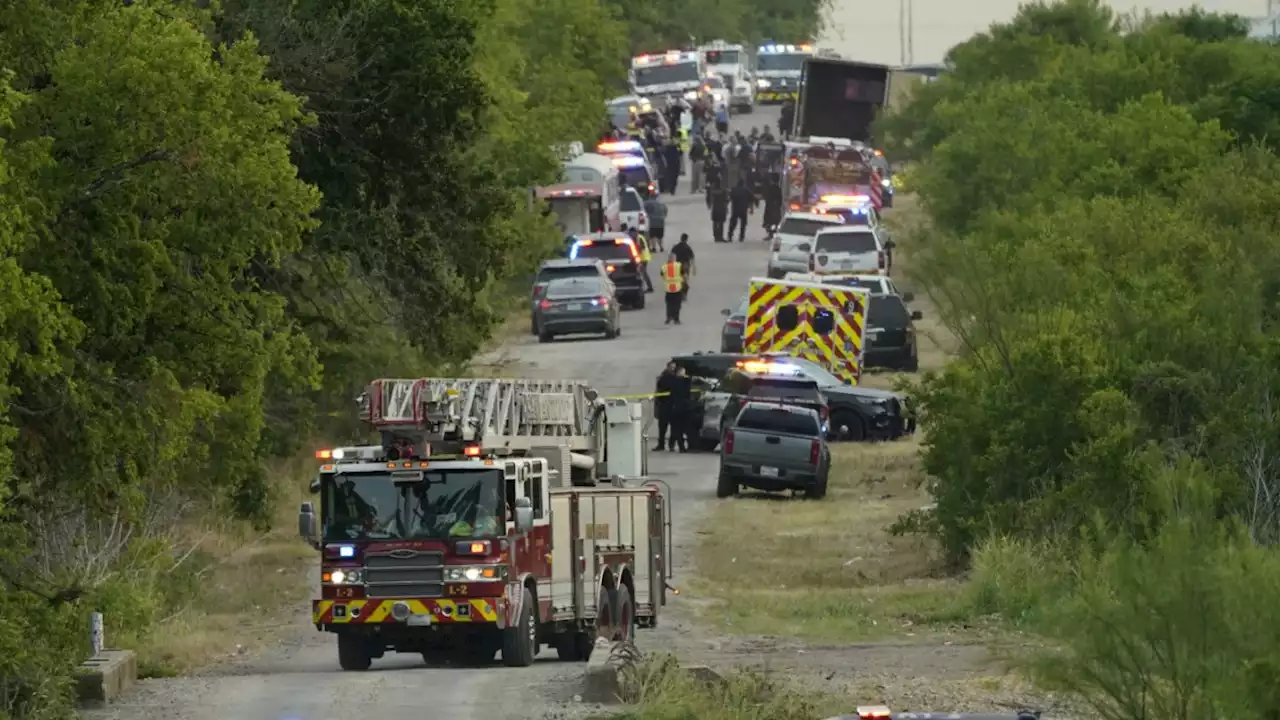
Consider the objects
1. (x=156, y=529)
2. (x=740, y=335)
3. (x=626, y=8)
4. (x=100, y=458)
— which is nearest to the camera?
(x=100, y=458)

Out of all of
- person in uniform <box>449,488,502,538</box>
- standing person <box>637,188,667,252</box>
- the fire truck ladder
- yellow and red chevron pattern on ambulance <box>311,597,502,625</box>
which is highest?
the fire truck ladder

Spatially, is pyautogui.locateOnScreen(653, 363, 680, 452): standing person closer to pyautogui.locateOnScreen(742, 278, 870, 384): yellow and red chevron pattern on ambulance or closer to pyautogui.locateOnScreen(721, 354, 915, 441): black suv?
pyautogui.locateOnScreen(721, 354, 915, 441): black suv

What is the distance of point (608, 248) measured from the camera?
58.8m

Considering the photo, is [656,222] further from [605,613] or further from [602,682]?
[602,682]

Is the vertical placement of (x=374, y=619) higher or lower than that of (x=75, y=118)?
lower

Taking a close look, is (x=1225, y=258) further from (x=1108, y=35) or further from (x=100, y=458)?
(x=1108, y=35)

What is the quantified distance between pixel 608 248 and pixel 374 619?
123 feet

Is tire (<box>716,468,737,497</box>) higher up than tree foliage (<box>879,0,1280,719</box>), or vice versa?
tree foliage (<box>879,0,1280,719</box>)

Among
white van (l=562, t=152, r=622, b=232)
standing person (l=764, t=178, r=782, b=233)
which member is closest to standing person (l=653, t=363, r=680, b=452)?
white van (l=562, t=152, r=622, b=232)

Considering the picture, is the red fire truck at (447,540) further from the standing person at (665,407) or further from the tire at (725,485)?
the standing person at (665,407)

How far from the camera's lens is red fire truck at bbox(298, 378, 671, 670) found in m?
21.6

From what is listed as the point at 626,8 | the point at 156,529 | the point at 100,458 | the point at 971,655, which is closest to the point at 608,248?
the point at 156,529

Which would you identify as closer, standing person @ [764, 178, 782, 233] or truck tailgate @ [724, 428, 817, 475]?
truck tailgate @ [724, 428, 817, 475]

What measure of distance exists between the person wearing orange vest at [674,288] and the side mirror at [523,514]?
115 feet
